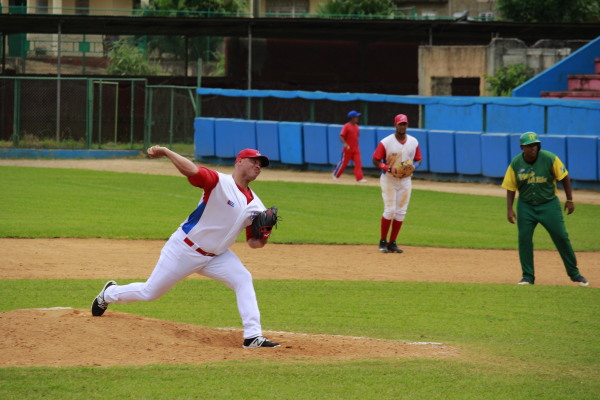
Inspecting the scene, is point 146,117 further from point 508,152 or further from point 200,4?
point 200,4

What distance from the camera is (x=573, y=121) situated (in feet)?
84.0

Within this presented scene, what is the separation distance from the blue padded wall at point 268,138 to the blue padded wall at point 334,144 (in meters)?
1.97

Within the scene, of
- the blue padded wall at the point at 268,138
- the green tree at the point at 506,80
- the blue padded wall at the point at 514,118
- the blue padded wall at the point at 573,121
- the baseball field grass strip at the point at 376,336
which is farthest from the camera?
the green tree at the point at 506,80

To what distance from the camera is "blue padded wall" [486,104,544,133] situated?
26219 mm

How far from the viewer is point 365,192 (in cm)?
2400

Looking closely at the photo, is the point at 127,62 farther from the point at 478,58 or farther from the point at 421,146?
the point at 421,146

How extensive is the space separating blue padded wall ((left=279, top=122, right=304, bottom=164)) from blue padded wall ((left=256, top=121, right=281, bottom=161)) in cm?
20

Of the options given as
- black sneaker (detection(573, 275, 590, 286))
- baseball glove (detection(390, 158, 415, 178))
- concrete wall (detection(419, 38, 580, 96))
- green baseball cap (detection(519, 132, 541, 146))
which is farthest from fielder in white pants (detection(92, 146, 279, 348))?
concrete wall (detection(419, 38, 580, 96))

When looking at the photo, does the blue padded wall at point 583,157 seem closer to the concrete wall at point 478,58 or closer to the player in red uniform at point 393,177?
the player in red uniform at point 393,177

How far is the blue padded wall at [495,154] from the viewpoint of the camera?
83.0 ft

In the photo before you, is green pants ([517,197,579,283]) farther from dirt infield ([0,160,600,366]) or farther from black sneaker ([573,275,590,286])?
dirt infield ([0,160,600,366])

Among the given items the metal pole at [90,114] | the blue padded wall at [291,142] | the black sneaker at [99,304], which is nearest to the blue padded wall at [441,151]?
the blue padded wall at [291,142]

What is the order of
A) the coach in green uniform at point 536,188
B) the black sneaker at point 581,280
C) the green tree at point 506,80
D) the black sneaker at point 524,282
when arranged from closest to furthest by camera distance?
1. the coach in green uniform at point 536,188
2. the black sneaker at point 524,282
3. the black sneaker at point 581,280
4. the green tree at point 506,80

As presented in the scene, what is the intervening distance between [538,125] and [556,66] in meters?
7.28
